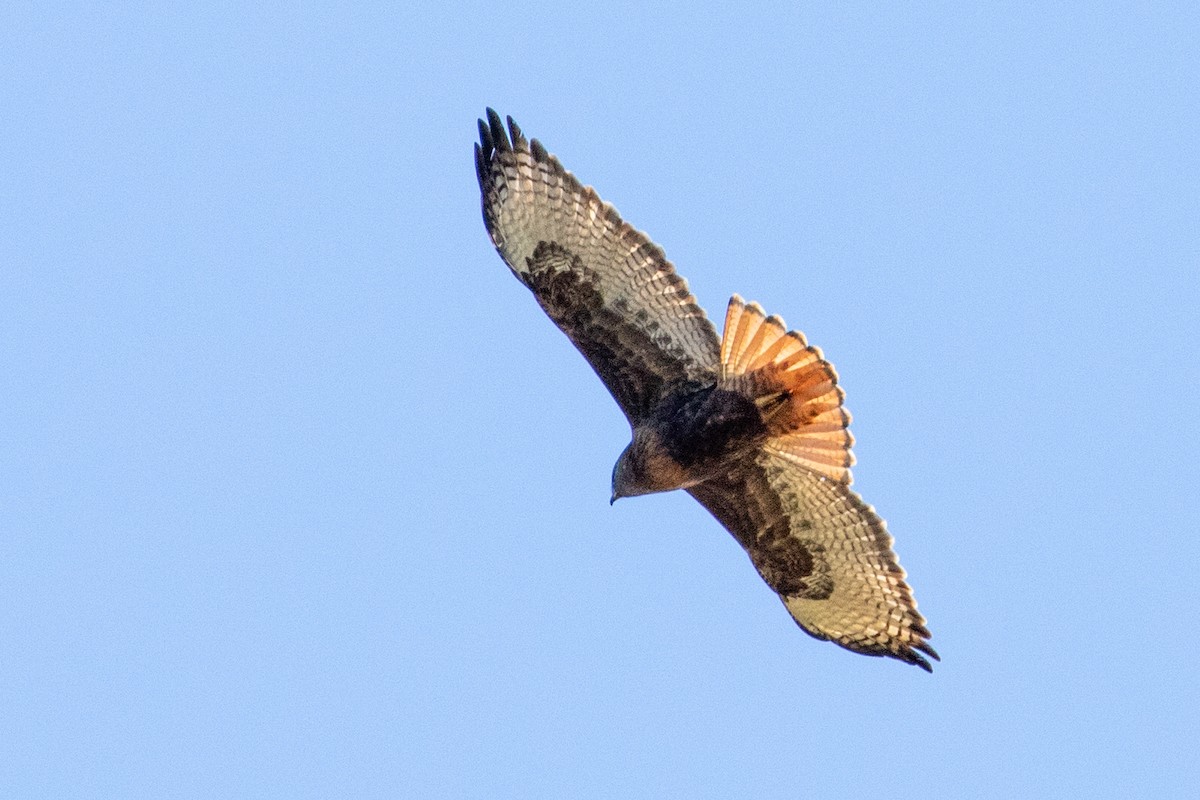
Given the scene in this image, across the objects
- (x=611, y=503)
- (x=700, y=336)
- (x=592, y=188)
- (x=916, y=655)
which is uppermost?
(x=592, y=188)

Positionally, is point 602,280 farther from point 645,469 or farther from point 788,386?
point 788,386

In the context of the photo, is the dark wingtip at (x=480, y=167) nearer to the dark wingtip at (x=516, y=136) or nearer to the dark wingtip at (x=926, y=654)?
the dark wingtip at (x=516, y=136)

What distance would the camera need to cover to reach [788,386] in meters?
9.88

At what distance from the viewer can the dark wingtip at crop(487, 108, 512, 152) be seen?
10.7 meters

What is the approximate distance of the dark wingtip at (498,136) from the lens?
1070 centimetres

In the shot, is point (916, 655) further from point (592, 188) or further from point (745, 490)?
point (592, 188)

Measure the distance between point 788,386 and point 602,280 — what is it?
139 centimetres

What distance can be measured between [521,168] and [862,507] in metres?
2.91

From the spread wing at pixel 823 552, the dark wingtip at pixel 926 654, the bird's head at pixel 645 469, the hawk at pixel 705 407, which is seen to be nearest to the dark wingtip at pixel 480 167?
the hawk at pixel 705 407

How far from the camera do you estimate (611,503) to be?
1077 centimetres

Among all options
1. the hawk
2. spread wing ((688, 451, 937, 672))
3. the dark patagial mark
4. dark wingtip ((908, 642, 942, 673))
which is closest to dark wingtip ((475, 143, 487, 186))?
the hawk

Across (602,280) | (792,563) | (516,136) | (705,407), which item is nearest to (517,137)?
(516,136)

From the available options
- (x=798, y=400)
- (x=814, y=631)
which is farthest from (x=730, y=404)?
(x=814, y=631)

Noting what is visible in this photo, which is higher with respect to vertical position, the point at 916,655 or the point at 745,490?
the point at 745,490
